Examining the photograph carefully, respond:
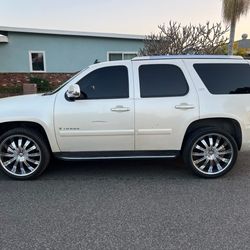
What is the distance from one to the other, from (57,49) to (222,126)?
544 inches

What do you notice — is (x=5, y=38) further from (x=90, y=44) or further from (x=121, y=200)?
(x=121, y=200)

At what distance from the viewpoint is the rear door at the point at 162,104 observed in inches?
180

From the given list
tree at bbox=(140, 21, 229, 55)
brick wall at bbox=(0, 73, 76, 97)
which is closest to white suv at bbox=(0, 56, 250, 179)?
tree at bbox=(140, 21, 229, 55)

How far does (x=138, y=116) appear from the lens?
4551mm

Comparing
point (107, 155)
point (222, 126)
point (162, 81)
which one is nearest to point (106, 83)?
point (162, 81)

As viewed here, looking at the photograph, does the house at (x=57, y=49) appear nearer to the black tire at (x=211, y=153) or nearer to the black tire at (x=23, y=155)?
the black tire at (x=23, y=155)

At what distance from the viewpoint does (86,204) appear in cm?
383

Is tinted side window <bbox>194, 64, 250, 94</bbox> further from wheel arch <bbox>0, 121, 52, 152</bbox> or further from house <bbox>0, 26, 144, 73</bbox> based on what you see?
house <bbox>0, 26, 144, 73</bbox>

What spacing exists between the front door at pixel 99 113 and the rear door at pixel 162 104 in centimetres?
16

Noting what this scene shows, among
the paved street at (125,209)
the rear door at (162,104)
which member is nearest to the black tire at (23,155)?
the paved street at (125,209)

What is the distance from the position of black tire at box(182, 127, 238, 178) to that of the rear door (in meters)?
0.23

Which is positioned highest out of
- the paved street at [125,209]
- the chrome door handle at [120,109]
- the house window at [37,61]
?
the house window at [37,61]

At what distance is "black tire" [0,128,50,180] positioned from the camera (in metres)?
4.62

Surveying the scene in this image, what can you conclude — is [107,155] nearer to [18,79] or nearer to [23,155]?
[23,155]
